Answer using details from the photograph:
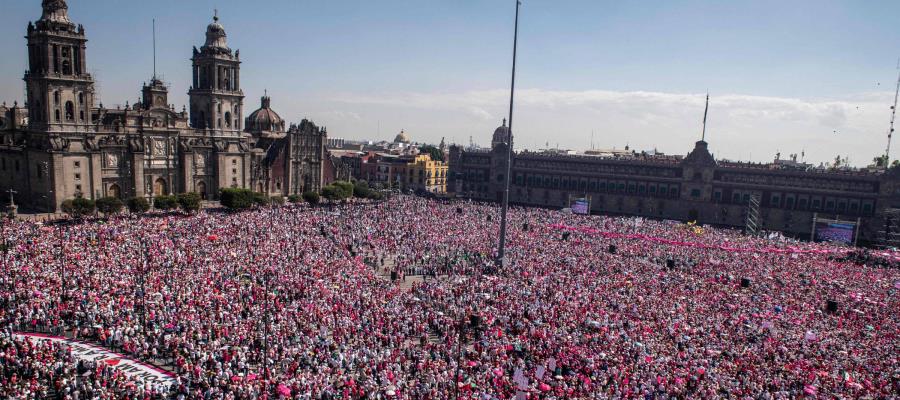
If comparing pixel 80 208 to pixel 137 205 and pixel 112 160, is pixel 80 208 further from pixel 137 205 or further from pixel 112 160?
pixel 112 160

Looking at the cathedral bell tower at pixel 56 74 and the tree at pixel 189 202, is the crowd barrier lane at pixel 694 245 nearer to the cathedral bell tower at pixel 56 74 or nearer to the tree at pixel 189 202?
the tree at pixel 189 202

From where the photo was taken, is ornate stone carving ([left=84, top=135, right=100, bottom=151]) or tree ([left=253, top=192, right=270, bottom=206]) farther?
tree ([left=253, top=192, right=270, bottom=206])

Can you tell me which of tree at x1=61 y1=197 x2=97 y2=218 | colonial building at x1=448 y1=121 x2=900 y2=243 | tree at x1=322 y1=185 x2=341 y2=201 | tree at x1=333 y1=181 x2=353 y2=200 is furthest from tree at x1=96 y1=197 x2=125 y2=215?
colonial building at x1=448 y1=121 x2=900 y2=243

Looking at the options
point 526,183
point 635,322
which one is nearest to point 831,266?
point 635,322

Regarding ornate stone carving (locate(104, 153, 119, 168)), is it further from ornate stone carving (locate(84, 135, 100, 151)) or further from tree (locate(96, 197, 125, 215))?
tree (locate(96, 197, 125, 215))

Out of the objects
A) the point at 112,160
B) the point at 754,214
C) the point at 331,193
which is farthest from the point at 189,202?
the point at 754,214

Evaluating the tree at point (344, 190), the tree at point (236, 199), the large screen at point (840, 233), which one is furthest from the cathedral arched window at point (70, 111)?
the large screen at point (840, 233)

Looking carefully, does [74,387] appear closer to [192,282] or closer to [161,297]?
[161,297]
